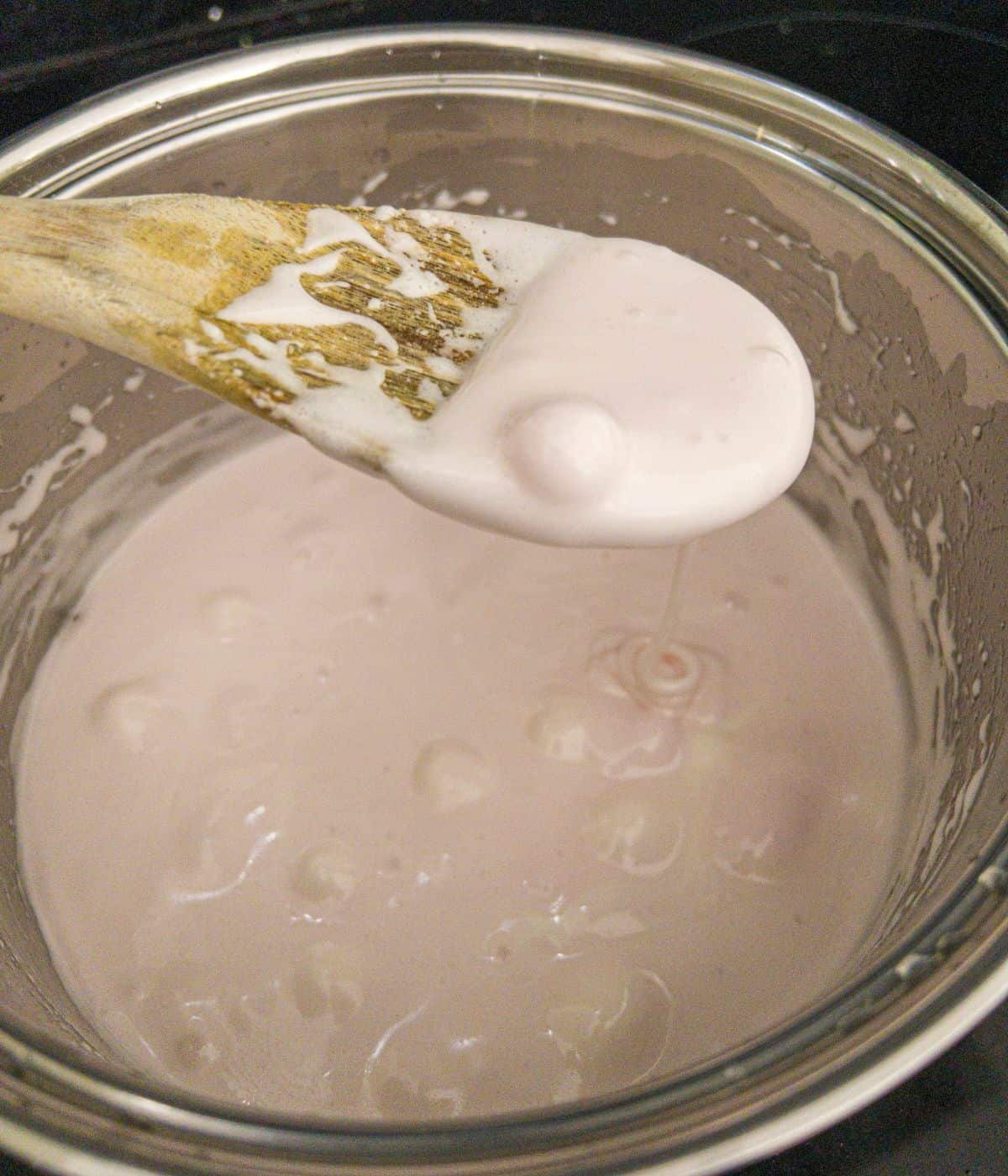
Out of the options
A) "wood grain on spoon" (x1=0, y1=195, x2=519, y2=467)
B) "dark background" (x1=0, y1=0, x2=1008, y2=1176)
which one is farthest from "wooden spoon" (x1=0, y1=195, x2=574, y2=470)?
"dark background" (x1=0, y1=0, x2=1008, y2=1176)

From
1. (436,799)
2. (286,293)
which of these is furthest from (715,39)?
(436,799)

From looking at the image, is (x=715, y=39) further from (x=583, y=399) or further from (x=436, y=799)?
(x=436, y=799)

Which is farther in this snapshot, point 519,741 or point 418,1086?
point 519,741

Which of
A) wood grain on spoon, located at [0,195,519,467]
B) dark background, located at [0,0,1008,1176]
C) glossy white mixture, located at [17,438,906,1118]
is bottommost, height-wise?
glossy white mixture, located at [17,438,906,1118]

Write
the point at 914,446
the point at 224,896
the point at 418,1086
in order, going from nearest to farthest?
the point at 418,1086 → the point at 224,896 → the point at 914,446

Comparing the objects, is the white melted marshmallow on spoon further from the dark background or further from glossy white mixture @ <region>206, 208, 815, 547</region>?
the dark background

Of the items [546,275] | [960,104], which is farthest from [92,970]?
[960,104]

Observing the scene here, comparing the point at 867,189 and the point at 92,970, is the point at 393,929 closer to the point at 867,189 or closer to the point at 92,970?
the point at 92,970
